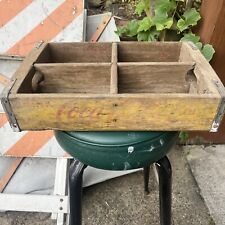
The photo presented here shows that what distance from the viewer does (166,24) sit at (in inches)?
64.3

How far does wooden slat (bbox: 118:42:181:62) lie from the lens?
3.51 ft

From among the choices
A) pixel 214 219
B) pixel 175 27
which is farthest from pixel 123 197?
pixel 175 27

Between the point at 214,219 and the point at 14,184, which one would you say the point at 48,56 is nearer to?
the point at 14,184

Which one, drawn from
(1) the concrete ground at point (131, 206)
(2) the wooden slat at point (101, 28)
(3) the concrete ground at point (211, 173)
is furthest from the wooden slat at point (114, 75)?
(3) the concrete ground at point (211, 173)

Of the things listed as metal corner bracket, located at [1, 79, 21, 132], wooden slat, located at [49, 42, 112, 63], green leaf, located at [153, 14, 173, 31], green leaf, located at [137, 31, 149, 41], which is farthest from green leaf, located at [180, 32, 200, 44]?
metal corner bracket, located at [1, 79, 21, 132]

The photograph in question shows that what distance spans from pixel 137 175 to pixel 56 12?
1.05 meters

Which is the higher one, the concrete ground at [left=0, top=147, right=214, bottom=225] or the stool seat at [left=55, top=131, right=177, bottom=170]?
the stool seat at [left=55, top=131, right=177, bottom=170]

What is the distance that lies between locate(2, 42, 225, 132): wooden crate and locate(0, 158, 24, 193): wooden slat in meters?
0.79

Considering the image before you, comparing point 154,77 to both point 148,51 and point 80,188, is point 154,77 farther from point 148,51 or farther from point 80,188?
point 80,188

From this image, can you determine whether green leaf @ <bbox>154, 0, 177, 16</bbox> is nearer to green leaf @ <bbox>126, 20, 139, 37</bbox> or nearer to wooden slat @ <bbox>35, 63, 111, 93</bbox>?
green leaf @ <bbox>126, 20, 139, 37</bbox>

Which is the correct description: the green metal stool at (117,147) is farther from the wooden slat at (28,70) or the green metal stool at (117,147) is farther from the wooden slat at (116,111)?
the wooden slat at (28,70)

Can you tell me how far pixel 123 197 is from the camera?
1679mm

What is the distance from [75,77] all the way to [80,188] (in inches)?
14.5

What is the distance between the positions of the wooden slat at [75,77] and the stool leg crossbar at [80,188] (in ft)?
0.81
